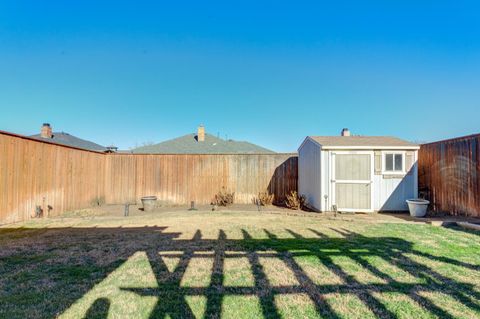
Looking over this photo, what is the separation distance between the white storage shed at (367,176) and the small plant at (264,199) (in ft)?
8.98

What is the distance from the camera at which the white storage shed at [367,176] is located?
320 inches

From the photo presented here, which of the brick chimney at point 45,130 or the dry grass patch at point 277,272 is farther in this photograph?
the brick chimney at point 45,130

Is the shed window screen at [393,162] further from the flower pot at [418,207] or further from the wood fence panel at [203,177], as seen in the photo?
the wood fence panel at [203,177]

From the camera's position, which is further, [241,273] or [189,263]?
[189,263]

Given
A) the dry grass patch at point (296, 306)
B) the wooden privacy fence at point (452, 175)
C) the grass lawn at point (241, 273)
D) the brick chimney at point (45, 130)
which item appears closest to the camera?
the dry grass patch at point (296, 306)

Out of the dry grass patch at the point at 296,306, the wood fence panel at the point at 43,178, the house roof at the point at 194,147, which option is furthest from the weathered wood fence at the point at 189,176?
the dry grass patch at the point at 296,306

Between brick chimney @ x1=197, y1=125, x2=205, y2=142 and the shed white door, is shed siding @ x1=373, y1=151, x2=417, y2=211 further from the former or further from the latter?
brick chimney @ x1=197, y1=125, x2=205, y2=142

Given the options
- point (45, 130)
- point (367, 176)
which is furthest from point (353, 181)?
point (45, 130)

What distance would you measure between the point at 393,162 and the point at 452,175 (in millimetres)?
1629

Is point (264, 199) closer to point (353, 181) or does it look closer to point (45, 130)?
point (353, 181)

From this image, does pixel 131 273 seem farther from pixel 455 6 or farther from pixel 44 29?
pixel 455 6

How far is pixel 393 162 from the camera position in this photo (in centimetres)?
817

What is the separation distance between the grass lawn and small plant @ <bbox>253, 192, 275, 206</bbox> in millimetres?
4803

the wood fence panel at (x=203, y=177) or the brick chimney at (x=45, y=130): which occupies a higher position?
the brick chimney at (x=45, y=130)
